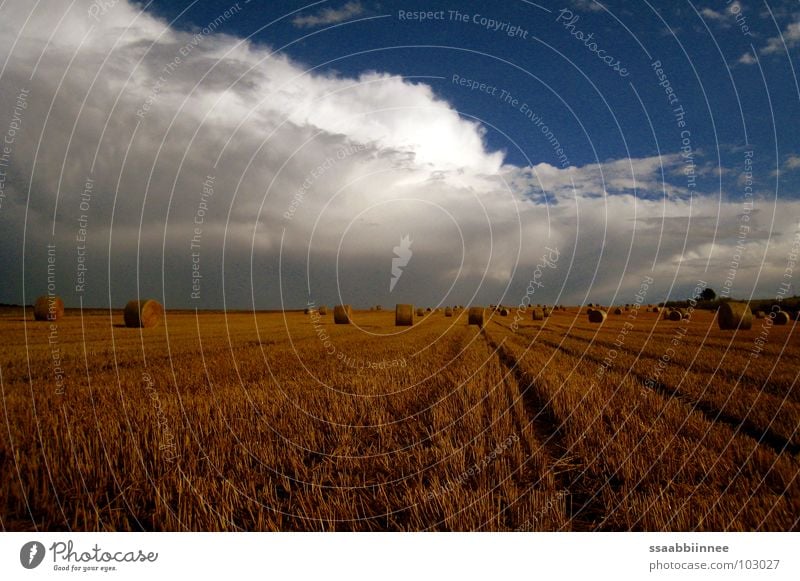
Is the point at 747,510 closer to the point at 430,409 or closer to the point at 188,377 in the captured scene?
the point at 430,409

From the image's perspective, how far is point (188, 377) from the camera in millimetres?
10891

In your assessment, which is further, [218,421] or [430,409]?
[430,409]

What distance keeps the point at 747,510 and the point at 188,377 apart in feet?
33.5

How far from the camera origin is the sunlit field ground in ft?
14.7

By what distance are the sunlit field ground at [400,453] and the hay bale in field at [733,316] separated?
16.7 metres

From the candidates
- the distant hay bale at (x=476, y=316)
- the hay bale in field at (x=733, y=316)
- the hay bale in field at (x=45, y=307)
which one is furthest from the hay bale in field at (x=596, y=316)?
the hay bale in field at (x=45, y=307)

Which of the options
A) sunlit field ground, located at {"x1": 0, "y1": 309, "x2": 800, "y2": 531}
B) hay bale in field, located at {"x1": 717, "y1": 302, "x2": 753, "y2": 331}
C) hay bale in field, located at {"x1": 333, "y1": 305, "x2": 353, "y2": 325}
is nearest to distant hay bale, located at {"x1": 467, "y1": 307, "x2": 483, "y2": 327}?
hay bale in field, located at {"x1": 333, "y1": 305, "x2": 353, "y2": 325}

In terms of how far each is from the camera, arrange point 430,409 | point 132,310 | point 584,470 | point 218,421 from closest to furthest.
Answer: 1. point 584,470
2. point 218,421
3. point 430,409
4. point 132,310
